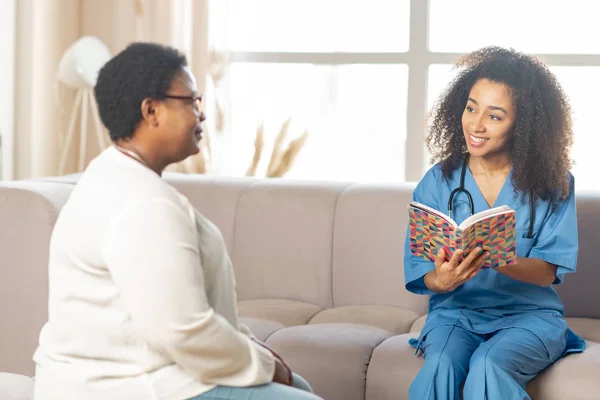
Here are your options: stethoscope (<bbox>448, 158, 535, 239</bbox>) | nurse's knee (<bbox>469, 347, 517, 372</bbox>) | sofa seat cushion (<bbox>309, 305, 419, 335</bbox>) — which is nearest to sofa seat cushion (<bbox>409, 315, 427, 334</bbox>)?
sofa seat cushion (<bbox>309, 305, 419, 335</bbox>)

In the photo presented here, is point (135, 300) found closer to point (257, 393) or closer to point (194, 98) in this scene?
point (257, 393)

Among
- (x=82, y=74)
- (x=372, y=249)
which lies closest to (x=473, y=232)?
(x=372, y=249)

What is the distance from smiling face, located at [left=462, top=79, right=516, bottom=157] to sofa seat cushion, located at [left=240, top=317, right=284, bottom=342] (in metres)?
0.83

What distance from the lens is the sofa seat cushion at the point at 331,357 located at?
246 centimetres

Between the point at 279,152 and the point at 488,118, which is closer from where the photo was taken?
the point at 488,118

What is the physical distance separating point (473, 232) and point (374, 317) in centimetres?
90

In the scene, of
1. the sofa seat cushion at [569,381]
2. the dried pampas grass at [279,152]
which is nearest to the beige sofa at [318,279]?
the sofa seat cushion at [569,381]

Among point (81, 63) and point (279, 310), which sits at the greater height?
point (81, 63)

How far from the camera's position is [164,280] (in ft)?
4.76

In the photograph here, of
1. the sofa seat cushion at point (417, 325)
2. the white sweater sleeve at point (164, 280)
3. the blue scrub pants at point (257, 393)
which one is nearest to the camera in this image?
the white sweater sleeve at point (164, 280)

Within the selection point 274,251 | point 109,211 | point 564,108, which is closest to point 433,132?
point 564,108

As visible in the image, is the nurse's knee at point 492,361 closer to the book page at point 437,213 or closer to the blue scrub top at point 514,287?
the blue scrub top at point 514,287

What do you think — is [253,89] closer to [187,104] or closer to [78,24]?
[78,24]

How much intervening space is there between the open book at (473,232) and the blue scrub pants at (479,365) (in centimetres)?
22
